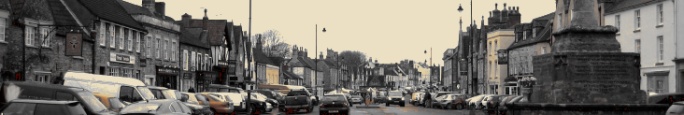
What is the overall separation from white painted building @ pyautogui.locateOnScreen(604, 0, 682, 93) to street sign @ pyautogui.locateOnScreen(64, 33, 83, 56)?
29.5 meters

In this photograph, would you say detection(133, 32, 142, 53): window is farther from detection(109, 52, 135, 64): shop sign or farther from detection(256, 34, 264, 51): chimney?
detection(256, 34, 264, 51): chimney

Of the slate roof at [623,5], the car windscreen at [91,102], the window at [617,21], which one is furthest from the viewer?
the window at [617,21]

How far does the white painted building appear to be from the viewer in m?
49.7

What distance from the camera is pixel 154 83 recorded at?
56906 millimetres

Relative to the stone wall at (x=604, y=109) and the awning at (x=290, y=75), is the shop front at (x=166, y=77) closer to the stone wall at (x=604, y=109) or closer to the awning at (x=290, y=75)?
the stone wall at (x=604, y=109)

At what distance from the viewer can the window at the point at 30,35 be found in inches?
1558

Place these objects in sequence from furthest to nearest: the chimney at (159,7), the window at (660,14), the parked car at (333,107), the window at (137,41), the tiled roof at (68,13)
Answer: the chimney at (159,7) → the window at (137,41) → the window at (660,14) → the tiled roof at (68,13) → the parked car at (333,107)

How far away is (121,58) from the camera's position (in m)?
50.7

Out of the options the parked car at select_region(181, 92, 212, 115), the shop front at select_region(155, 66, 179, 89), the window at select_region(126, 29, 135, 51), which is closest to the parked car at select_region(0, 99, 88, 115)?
the parked car at select_region(181, 92, 212, 115)

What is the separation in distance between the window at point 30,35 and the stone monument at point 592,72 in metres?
23.6

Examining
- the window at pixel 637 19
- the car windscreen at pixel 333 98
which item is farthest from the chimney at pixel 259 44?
the car windscreen at pixel 333 98

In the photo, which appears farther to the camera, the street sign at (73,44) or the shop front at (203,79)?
the shop front at (203,79)

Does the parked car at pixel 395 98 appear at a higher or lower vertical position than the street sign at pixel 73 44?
lower

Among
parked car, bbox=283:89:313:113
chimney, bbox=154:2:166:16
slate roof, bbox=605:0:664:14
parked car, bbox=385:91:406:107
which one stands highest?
chimney, bbox=154:2:166:16
